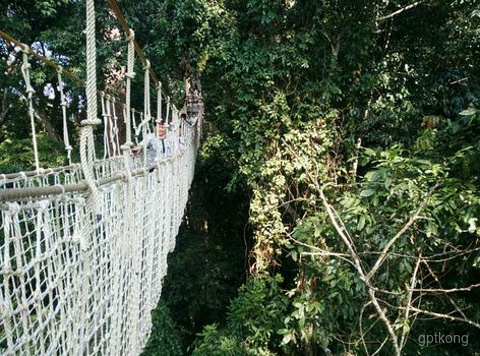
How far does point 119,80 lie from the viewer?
3713 millimetres

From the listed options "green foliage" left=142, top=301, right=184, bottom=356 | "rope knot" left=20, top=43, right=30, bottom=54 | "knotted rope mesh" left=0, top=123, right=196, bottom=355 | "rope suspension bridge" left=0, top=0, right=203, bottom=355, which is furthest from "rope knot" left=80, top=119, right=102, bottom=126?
"green foliage" left=142, top=301, right=184, bottom=356

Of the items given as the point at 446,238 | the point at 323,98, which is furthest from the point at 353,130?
the point at 446,238

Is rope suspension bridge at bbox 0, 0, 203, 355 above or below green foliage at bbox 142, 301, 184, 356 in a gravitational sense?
above

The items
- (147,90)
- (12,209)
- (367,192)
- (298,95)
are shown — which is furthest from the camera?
(298,95)

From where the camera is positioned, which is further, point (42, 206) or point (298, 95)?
point (298, 95)

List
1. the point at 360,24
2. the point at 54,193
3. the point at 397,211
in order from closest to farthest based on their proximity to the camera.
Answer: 1. the point at 54,193
2. the point at 397,211
3. the point at 360,24

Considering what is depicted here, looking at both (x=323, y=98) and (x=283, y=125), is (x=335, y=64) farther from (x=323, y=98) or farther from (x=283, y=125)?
(x=283, y=125)

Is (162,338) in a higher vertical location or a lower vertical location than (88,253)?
lower

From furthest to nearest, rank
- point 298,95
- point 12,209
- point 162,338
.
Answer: point 162,338 < point 298,95 < point 12,209

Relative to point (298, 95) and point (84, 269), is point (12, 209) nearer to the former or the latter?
point (84, 269)

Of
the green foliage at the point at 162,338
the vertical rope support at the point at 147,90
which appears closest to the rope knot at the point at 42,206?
the vertical rope support at the point at 147,90

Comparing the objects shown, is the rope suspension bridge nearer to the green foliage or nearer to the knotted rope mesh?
the knotted rope mesh

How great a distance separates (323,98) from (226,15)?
0.86 m

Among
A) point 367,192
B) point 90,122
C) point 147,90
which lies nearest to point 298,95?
point 367,192
